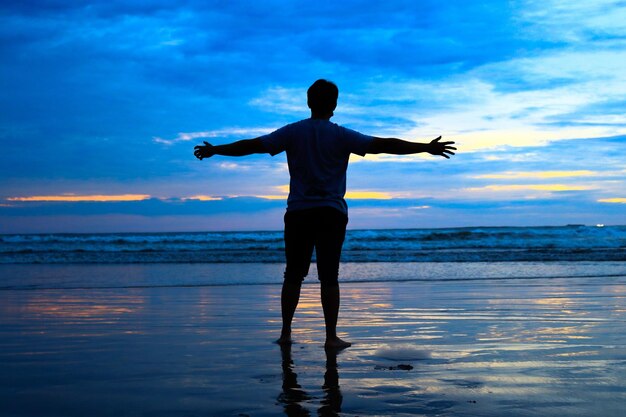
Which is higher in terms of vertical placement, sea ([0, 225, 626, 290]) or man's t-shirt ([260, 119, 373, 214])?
man's t-shirt ([260, 119, 373, 214])

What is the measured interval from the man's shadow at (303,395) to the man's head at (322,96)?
5.58ft

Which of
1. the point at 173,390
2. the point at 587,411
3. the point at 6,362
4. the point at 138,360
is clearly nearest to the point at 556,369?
the point at 587,411

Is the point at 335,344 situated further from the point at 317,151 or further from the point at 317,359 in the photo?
the point at 317,151

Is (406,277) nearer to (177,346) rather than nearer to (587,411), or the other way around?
(177,346)

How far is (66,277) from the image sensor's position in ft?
42.3

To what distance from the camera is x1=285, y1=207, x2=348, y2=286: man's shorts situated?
14.5ft

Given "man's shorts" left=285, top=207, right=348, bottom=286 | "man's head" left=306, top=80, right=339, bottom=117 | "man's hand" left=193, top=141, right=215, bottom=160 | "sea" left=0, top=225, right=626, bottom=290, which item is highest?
"man's head" left=306, top=80, right=339, bottom=117

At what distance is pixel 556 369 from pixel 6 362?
3.01 metres

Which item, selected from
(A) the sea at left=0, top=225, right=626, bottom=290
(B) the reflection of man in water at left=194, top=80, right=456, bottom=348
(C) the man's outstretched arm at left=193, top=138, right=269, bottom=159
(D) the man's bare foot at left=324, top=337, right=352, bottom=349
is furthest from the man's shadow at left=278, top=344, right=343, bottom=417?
(A) the sea at left=0, top=225, right=626, bottom=290

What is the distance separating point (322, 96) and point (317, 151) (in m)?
0.38

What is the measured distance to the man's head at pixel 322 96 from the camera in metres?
4.45

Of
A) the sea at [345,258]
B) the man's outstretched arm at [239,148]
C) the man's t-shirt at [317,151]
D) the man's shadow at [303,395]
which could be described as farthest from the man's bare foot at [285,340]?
the sea at [345,258]

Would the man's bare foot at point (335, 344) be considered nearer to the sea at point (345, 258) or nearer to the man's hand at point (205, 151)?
the man's hand at point (205, 151)

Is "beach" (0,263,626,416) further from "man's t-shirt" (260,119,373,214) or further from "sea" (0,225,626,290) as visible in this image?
"sea" (0,225,626,290)
